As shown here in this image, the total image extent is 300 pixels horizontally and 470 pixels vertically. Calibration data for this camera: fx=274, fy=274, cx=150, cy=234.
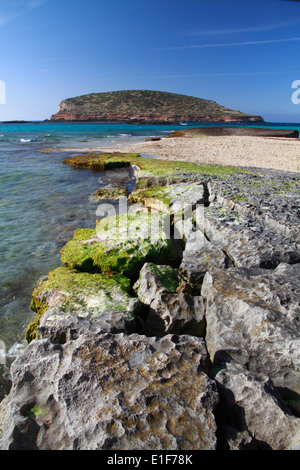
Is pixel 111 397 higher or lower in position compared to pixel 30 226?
higher

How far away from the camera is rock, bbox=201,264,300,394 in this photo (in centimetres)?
240

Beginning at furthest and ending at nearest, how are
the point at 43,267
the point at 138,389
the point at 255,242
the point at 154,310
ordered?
the point at 43,267 < the point at 255,242 < the point at 154,310 < the point at 138,389

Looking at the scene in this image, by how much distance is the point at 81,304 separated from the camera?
324 cm

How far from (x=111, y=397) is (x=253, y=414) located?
1049mm

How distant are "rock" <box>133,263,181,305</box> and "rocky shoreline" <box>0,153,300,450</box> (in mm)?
19

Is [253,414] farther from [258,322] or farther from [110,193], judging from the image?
[110,193]

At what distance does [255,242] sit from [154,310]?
73.7 inches

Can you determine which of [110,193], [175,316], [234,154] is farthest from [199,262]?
[234,154]

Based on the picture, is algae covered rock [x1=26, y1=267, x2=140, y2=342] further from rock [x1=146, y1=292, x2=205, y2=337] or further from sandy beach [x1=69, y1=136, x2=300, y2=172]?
sandy beach [x1=69, y1=136, x2=300, y2=172]

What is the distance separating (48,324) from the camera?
2.76 metres

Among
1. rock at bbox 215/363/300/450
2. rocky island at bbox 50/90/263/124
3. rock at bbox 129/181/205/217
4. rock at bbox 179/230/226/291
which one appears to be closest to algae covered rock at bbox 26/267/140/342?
rock at bbox 179/230/226/291

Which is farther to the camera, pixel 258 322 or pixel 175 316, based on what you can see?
pixel 175 316

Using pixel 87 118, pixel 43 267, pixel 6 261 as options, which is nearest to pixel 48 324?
pixel 43 267
